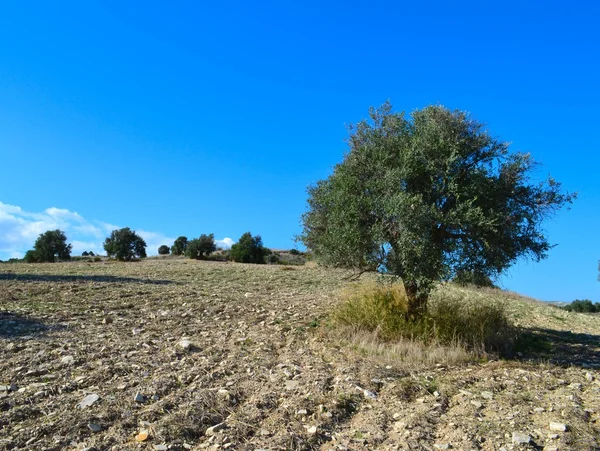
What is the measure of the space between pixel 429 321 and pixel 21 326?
8.61 metres

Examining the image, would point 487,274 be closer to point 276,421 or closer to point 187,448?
point 276,421

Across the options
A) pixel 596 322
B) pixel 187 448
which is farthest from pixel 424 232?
pixel 596 322

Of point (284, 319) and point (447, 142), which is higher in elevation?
point (447, 142)

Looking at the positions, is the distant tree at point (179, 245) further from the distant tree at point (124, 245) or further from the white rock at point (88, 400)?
the white rock at point (88, 400)

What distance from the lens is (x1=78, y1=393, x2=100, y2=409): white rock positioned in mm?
6215

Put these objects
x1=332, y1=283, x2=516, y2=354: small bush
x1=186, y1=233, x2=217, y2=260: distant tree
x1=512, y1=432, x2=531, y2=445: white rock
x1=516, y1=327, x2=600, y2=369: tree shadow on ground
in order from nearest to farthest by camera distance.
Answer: x1=512, y1=432, x2=531, y2=445: white rock, x1=332, y1=283, x2=516, y2=354: small bush, x1=516, y1=327, x2=600, y2=369: tree shadow on ground, x1=186, y1=233, x2=217, y2=260: distant tree

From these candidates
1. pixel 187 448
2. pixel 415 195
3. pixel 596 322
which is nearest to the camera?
pixel 187 448

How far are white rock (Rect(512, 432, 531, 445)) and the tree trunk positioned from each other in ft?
15.2

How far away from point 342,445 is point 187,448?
1756mm

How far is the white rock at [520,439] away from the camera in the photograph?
5.62 metres

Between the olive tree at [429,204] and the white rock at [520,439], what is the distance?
3557mm

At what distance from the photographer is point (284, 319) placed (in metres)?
11.6

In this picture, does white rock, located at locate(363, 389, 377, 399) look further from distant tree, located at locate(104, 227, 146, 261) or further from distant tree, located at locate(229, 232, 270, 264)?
distant tree, located at locate(104, 227, 146, 261)

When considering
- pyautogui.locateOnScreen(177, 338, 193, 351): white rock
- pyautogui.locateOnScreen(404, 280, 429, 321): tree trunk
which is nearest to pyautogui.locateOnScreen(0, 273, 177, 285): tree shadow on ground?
pyautogui.locateOnScreen(177, 338, 193, 351): white rock
